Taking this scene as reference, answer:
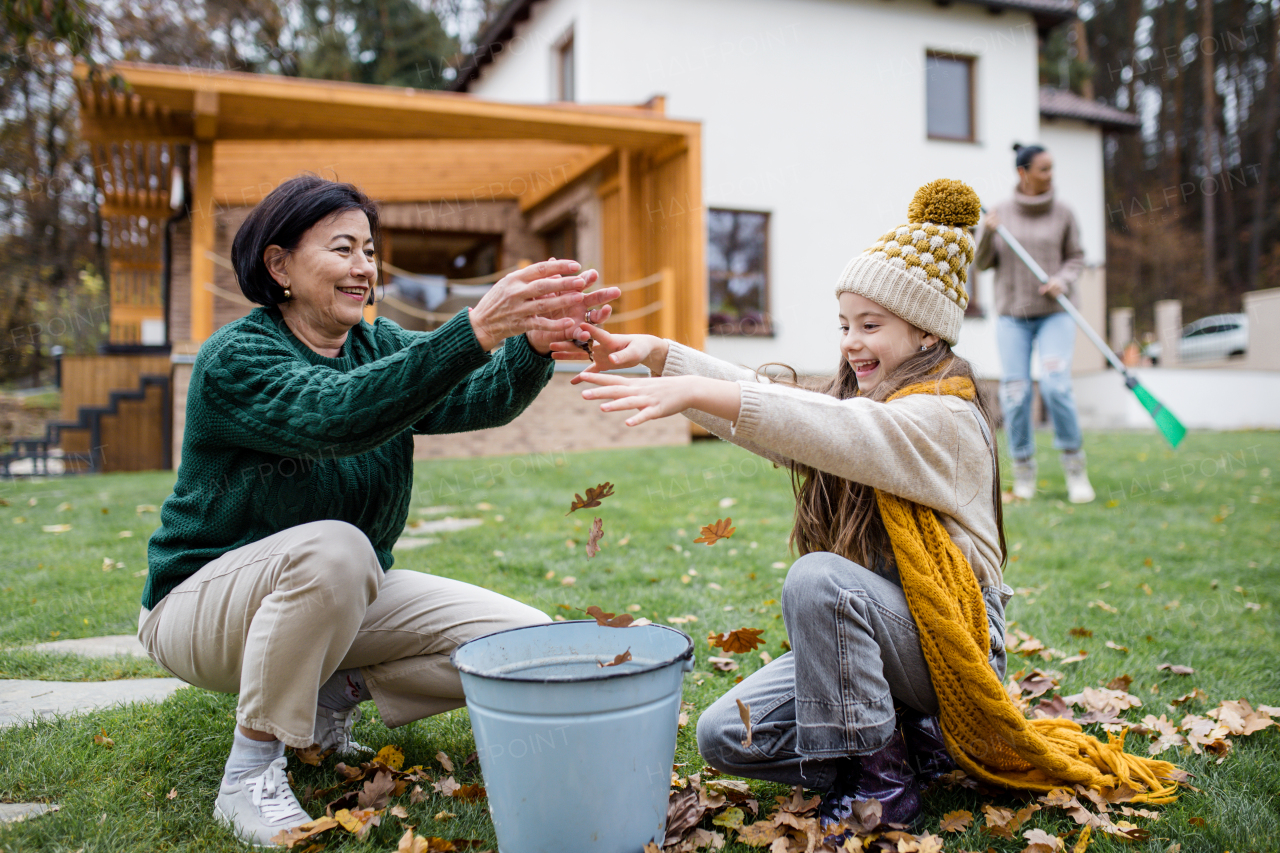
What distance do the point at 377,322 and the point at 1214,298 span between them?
2755 centimetres

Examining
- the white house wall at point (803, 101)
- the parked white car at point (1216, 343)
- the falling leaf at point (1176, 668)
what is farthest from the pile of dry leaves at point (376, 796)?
the parked white car at point (1216, 343)

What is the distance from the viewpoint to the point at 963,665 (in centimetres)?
161

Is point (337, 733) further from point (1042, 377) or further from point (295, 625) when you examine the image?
point (1042, 377)

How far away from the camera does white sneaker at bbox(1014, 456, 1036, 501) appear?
16.9 feet

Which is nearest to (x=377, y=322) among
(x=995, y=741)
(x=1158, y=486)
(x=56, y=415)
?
(x=995, y=741)

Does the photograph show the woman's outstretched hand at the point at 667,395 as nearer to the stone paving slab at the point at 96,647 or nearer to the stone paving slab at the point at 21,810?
the stone paving slab at the point at 21,810

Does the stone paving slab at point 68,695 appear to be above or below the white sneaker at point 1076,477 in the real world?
below

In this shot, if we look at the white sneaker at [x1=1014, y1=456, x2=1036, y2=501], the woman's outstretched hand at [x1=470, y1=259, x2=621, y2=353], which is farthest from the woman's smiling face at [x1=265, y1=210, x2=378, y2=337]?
the white sneaker at [x1=1014, y1=456, x2=1036, y2=501]

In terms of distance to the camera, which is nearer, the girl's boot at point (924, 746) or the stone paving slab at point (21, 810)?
the stone paving slab at point (21, 810)

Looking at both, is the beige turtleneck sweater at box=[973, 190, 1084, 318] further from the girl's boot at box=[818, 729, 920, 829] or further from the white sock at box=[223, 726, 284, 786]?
the white sock at box=[223, 726, 284, 786]

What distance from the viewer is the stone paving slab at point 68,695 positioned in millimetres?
2159

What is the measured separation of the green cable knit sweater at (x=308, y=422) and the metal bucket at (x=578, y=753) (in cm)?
48

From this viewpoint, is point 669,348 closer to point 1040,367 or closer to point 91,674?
point 91,674

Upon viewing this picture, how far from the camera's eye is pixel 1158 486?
18.4ft
